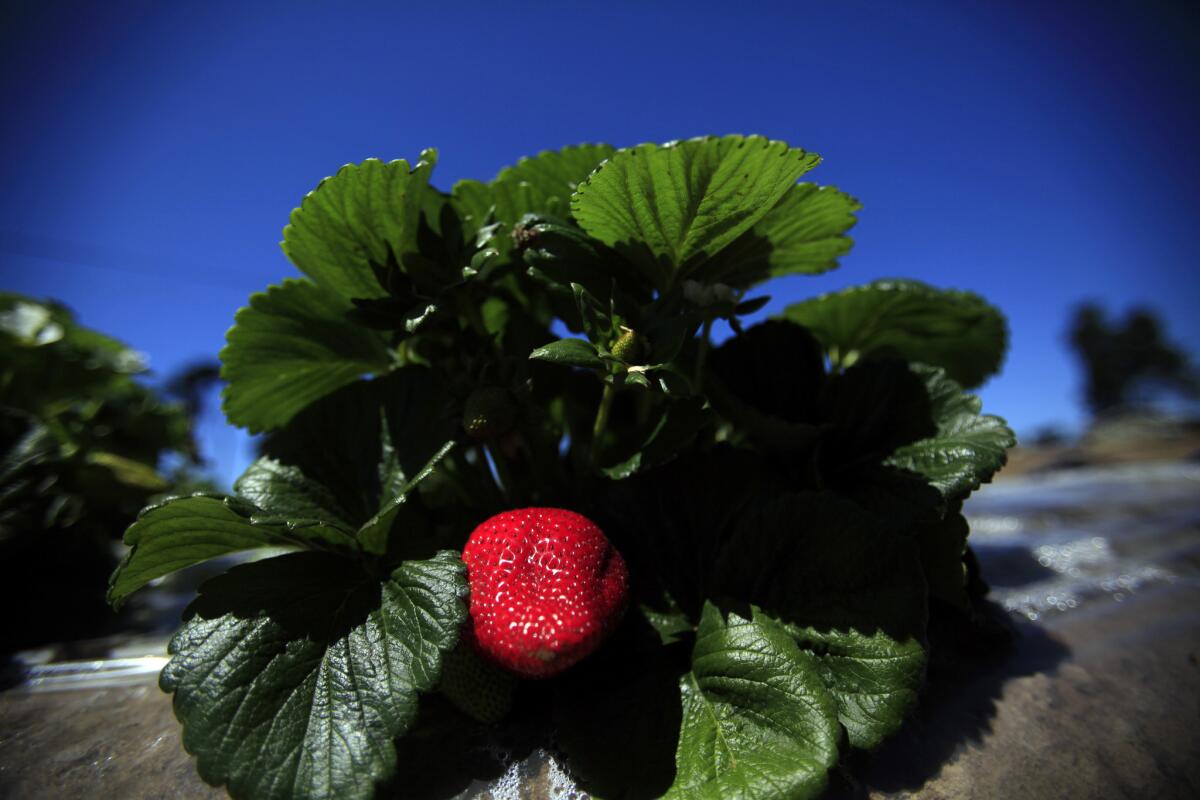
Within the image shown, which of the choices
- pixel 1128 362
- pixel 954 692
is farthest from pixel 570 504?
pixel 1128 362

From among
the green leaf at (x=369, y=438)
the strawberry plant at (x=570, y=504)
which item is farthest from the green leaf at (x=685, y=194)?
the green leaf at (x=369, y=438)

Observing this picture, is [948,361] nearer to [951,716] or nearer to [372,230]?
[951,716]

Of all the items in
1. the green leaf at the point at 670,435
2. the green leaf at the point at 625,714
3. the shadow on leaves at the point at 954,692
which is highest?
the green leaf at the point at 670,435

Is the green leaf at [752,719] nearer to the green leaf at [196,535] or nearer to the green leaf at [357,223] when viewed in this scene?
the green leaf at [196,535]

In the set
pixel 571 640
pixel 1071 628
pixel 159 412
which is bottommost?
pixel 1071 628

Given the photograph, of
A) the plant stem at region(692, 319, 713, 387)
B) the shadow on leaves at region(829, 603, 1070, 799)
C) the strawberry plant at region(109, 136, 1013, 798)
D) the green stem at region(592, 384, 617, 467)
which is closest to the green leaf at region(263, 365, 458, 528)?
the strawberry plant at region(109, 136, 1013, 798)

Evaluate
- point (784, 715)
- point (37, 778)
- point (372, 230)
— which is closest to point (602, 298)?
point (372, 230)

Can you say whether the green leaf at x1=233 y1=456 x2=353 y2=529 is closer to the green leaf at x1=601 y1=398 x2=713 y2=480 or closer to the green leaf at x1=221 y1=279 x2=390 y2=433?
the green leaf at x1=221 y1=279 x2=390 y2=433
